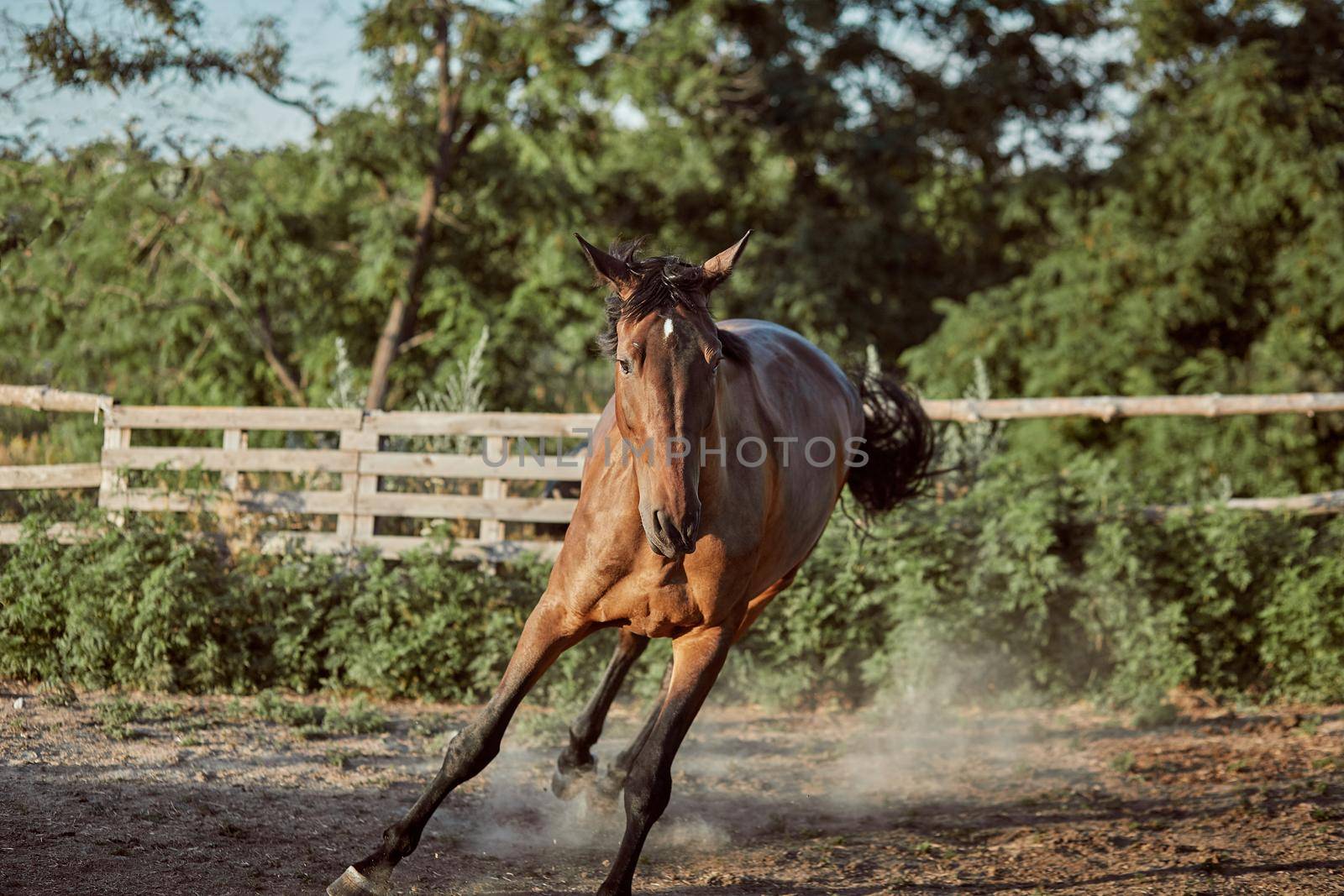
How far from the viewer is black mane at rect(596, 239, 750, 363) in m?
3.13

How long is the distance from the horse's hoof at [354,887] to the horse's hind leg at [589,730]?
1.28m

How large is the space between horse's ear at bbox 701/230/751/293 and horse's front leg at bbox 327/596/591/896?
3.78ft

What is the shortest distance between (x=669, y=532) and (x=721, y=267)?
0.98 metres

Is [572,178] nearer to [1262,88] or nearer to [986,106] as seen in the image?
[986,106]

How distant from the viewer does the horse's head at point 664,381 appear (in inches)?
116

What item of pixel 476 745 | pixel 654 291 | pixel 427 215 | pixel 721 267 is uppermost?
pixel 427 215

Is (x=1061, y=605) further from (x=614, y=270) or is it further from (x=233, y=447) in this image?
(x=233, y=447)

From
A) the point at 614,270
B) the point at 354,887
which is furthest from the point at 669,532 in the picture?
the point at 354,887

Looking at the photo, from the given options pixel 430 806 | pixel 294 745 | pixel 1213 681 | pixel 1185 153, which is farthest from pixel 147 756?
pixel 1185 153

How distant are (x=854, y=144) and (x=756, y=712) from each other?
9271mm

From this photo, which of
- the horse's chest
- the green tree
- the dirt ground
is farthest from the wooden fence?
the green tree

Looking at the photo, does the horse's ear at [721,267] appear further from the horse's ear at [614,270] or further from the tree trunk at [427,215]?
the tree trunk at [427,215]

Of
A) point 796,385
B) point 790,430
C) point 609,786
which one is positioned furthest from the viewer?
point 796,385

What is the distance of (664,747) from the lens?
3.33 metres
